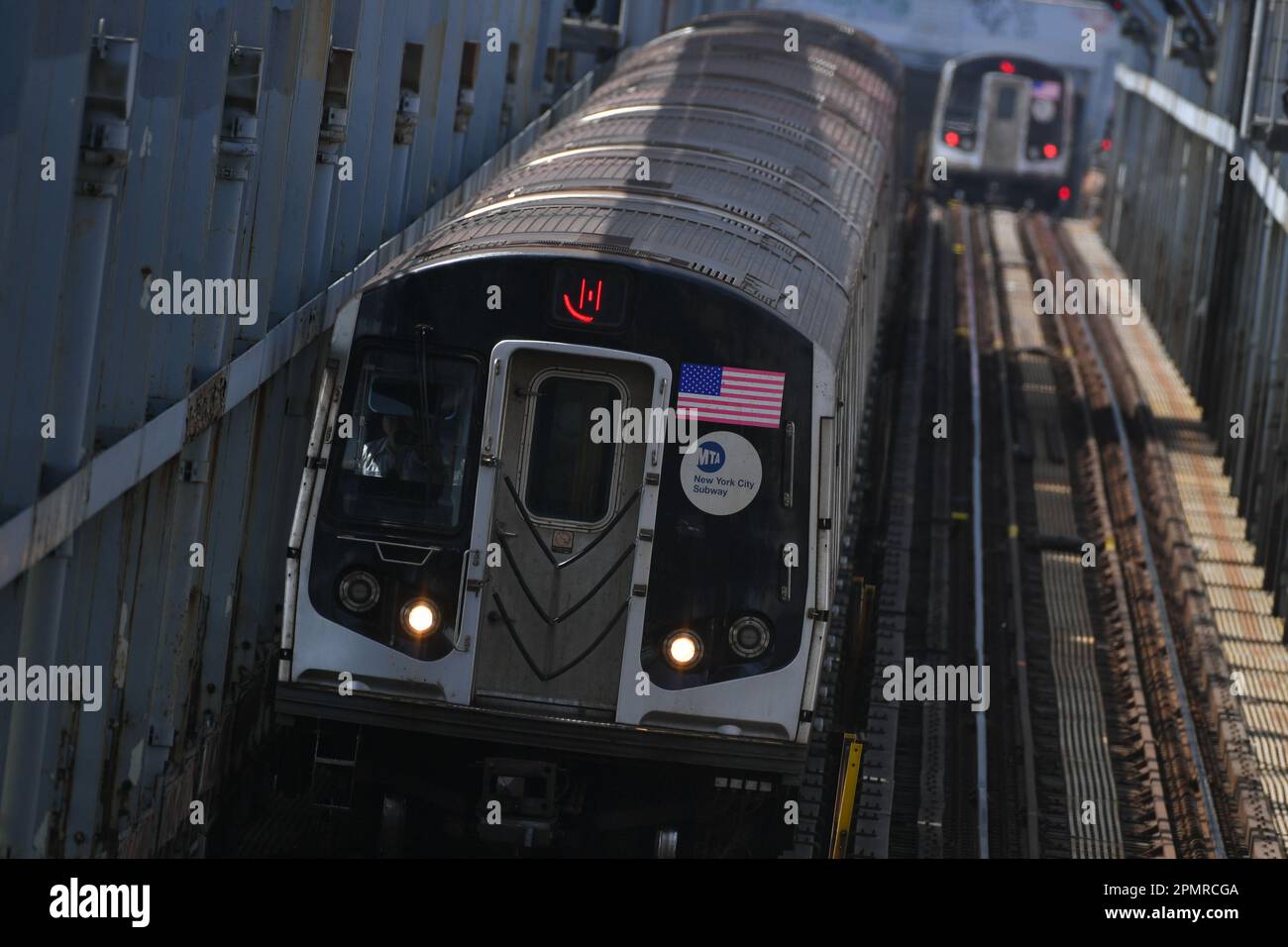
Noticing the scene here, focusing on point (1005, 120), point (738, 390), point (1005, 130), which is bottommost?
point (738, 390)

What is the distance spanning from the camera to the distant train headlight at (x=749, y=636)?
9.09 meters

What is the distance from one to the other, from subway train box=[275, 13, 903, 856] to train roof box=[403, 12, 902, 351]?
0.22m

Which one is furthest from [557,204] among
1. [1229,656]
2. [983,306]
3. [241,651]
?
[983,306]

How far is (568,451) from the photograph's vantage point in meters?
9.18

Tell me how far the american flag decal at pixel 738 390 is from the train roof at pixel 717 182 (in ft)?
1.07

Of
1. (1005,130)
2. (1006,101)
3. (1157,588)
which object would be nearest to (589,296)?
(1157,588)

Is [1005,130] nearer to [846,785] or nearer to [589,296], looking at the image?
[846,785]

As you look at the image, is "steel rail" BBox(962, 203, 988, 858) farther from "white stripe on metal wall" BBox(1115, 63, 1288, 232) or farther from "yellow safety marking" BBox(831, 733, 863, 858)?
"white stripe on metal wall" BBox(1115, 63, 1288, 232)

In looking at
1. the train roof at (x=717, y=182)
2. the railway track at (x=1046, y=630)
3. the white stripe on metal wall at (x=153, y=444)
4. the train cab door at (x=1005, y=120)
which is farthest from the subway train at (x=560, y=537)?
the train cab door at (x=1005, y=120)

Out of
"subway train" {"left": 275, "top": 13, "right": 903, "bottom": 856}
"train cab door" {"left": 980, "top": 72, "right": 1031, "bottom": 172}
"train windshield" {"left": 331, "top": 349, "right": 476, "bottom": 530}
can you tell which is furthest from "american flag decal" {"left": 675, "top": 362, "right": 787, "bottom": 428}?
"train cab door" {"left": 980, "top": 72, "right": 1031, "bottom": 172}

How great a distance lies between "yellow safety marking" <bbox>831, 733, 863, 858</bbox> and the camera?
10.2 meters

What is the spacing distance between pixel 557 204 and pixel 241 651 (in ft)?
9.97

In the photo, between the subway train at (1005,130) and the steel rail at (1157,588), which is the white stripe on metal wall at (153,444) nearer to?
the steel rail at (1157,588)

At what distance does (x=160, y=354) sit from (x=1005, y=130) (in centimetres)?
A: 3228
